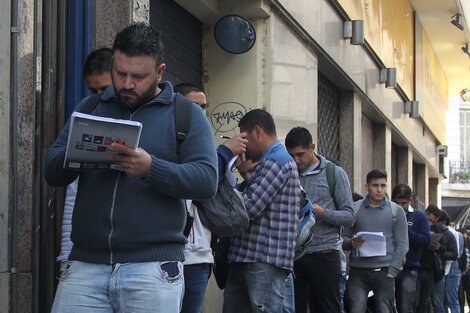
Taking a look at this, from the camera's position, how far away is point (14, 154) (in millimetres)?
4539

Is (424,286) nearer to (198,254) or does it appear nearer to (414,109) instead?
(198,254)

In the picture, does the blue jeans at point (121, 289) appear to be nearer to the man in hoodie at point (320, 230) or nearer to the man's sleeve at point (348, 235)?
the man in hoodie at point (320, 230)

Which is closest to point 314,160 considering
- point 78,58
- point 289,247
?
point 289,247

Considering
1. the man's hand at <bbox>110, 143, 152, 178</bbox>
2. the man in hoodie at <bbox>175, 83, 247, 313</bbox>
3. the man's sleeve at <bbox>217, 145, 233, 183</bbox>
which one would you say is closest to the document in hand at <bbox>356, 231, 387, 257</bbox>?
the man in hoodie at <bbox>175, 83, 247, 313</bbox>

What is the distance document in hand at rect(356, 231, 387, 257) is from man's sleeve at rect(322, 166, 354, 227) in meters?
1.52

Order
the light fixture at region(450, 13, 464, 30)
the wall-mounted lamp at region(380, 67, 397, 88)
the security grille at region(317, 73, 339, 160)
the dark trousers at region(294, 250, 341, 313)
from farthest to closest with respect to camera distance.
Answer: the light fixture at region(450, 13, 464, 30) < the wall-mounted lamp at region(380, 67, 397, 88) < the security grille at region(317, 73, 339, 160) < the dark trousers at region(294, 250, 341, 313)

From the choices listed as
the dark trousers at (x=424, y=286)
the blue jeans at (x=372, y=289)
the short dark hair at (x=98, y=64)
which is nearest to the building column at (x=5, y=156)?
the short dark hair at (x=98, y=64)

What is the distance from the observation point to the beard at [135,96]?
3.12 m

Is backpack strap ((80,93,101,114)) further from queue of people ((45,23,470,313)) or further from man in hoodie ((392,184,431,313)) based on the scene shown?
man in hoodie ((392,184,431,313))

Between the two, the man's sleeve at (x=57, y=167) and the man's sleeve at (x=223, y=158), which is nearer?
the man's sleeve at (x=57, y=167)

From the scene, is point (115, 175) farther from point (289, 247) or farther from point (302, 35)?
point (302, 35)

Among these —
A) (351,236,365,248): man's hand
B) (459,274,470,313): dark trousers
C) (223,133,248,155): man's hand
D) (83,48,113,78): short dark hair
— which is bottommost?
(459,274,470,313): dark trousers

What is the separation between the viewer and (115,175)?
10.1 feet

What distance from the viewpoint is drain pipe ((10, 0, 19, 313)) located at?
176 inches
